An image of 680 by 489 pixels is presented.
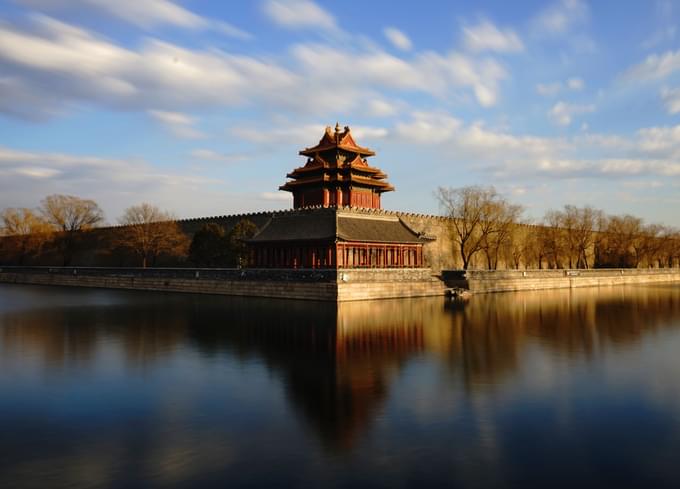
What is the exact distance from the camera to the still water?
9400 millimetres

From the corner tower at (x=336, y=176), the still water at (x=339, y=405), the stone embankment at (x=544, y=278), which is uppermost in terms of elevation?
the corner tower at (x=336, y=176)

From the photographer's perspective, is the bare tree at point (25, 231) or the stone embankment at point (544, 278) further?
the bare tree at point (25, 231)

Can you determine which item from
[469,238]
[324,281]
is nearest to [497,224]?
[469,238]

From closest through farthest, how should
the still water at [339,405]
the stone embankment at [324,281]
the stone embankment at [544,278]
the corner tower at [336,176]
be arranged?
the still water at [339,405] → the stone embankment at [324,281] → the stone embankment at [544,278] → the corner tower at [336,176]

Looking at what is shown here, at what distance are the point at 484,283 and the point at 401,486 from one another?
135 ft

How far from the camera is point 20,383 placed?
1548 cm

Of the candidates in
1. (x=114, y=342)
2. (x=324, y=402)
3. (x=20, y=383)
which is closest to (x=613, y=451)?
(x=324, y=402)

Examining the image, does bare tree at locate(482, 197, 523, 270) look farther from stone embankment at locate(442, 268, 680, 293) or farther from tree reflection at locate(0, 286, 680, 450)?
tree reflection at locate(0, 286, 680, 450)

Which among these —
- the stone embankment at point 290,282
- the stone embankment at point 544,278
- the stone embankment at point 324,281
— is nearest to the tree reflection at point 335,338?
the stone embankment at point 290,282

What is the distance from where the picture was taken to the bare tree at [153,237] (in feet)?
209

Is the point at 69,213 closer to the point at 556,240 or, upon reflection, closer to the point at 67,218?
the point at 67,218

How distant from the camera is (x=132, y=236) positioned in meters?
66.8

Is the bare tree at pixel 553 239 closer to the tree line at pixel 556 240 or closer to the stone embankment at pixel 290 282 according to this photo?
the tree line at pixel 556 240

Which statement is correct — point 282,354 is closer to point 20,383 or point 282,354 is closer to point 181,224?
point 20,383
